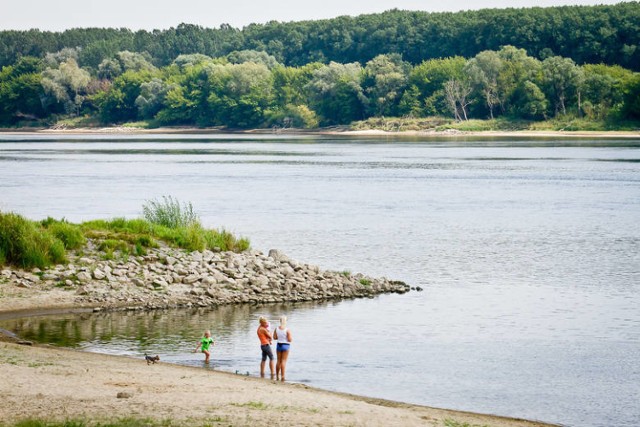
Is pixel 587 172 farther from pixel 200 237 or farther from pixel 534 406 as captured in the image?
pixel 534 406

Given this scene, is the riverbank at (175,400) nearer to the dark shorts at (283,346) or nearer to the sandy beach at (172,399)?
the sandy beach at (172,399)

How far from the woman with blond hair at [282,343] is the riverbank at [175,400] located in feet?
1.74

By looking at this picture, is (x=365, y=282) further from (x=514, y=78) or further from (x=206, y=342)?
(x=514, y=78)

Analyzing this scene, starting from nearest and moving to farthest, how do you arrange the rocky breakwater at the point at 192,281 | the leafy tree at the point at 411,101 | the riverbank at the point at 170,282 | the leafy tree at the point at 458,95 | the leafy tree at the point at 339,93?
the riverbank at the point at 170,282, the rocky breakwater at the point at 192,281, the leafy tree at the point at 458,95, the leafy tree at the point at 411,101, the leafy tree at the point at 339,93

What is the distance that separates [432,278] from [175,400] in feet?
71.7

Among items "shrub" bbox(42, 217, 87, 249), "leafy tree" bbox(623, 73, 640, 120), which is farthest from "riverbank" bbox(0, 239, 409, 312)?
"leafy tree" bbox(623, 73, 640, 120)

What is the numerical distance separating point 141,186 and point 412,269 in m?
42.0

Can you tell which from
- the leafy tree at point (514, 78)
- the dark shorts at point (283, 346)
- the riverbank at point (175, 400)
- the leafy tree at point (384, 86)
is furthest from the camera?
the leafy tree at point (384, 86)

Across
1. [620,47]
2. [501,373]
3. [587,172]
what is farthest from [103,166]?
[620,47]

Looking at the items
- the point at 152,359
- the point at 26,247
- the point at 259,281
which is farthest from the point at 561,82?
the point at 152,359

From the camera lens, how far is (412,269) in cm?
4181

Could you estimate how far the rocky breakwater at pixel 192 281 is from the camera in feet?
107

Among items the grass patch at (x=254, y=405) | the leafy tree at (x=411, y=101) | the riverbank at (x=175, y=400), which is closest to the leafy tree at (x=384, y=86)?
the leafy tree at (x=411, y=101)

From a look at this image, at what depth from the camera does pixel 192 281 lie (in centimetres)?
3406
